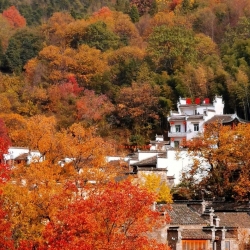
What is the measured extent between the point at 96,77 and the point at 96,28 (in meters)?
11.5

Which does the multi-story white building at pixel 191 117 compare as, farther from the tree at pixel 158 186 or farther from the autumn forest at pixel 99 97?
the tree at pixel 158 186

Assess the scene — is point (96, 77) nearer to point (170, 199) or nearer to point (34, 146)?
point (34, 146)

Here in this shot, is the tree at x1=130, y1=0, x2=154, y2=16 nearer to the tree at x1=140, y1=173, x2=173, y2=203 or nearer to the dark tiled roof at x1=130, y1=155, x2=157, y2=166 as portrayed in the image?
the dark tiled roof at x1=130, y1=155, x2=157, y2=166

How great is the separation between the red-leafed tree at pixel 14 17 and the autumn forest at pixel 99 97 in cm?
39

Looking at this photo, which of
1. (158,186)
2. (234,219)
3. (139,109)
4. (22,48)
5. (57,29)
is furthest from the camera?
(57,29)

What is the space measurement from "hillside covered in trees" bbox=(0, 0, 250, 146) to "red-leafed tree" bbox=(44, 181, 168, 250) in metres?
31.6

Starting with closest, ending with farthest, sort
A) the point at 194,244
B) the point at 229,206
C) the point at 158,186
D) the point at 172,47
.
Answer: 1. the point at 194,244
2. the point at 229,206
3. the point at 158,186
4. the point at 172,47

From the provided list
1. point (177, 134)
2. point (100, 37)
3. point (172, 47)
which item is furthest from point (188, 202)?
point (100, 37)

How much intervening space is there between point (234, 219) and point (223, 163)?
315 inches

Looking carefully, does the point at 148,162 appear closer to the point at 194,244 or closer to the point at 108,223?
the point at 194,244

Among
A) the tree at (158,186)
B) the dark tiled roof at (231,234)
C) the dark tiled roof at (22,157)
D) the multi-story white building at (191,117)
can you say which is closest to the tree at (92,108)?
the multi-story white building at (191,117)

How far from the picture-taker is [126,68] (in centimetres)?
7294

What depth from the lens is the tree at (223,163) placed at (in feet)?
137

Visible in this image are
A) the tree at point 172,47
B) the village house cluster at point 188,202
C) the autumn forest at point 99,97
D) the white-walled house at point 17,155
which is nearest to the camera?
the autumn forest at point 99,97
